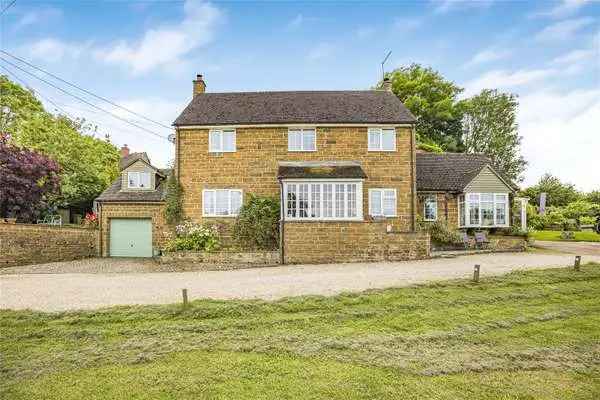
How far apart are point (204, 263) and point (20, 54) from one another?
14.9m

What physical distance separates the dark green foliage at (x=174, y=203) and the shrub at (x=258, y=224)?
3475 mm

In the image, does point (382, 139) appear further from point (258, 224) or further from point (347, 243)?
point (258, 224)

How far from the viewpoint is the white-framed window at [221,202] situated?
20.4 m

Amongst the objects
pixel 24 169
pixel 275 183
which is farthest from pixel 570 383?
pixel 24 169

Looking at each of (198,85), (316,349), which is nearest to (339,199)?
(316,349)

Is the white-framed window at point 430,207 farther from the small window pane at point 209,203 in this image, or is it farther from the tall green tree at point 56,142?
the tall green tree at point 56,142

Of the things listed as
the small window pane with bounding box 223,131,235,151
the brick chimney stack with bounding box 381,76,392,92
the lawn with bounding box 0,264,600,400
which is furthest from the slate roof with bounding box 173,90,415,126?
the lawn with bounding box 0,264,600,400

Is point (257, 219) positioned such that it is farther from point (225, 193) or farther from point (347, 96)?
point (347, 96)

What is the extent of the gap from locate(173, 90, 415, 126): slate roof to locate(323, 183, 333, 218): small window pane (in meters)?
4.52

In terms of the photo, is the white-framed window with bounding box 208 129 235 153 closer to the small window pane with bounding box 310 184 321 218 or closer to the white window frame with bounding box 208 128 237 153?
the white window frame with bounding box 208 128 237 153

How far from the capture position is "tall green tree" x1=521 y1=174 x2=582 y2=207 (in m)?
44.7

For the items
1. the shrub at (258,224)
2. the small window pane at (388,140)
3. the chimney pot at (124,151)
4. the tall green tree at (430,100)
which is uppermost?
the tall green tree at (430,100)

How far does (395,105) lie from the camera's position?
22078 mm

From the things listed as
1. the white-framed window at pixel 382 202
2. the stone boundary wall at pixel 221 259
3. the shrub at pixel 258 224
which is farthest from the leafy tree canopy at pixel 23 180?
the white-framed window at pixel 382 202
